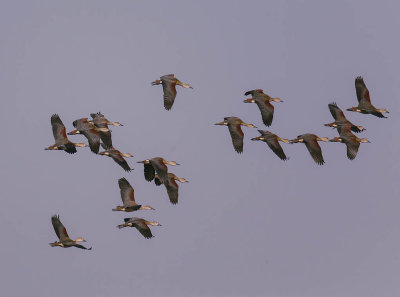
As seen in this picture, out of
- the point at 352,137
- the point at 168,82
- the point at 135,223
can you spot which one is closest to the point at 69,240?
the point at 135,223

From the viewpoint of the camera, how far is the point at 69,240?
210ft

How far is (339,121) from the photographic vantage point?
69375 mm

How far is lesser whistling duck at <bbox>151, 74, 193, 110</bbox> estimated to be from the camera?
65375 millimetres

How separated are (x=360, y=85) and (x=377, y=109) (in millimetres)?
1589

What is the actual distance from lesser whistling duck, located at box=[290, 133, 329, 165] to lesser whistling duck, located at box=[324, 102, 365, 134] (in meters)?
1.98

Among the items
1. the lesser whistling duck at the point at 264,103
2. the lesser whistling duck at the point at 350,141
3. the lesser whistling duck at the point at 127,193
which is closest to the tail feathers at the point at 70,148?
the lesser whistling duck at the point at 127,193

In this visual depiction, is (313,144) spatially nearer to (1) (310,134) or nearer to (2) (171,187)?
(1) (310,134)

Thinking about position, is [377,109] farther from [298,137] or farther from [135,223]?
[135,223]

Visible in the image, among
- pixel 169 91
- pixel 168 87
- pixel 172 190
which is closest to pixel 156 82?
pixel 168 87

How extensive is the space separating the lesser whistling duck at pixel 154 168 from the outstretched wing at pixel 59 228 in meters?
4.95

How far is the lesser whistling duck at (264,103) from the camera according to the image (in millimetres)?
66312

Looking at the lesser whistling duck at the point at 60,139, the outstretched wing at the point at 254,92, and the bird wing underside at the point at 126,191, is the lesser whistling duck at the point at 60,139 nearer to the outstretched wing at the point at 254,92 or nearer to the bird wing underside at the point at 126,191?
the bird wing underside at the point at 126,191

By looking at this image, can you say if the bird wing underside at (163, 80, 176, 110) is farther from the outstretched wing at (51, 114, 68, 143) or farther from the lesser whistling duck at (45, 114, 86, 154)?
the outstretched wing at (51, 114, 68, 143)

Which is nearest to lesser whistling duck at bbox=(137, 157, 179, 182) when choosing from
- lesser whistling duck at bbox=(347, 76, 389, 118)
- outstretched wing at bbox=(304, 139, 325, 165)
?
outstretched wing at bbox=(304, 139, 325, 165)
